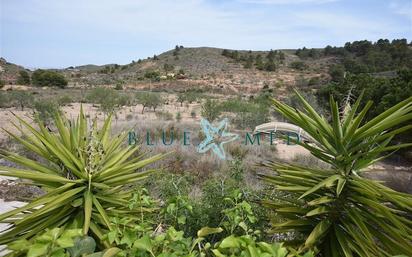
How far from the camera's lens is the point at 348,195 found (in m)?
2.75

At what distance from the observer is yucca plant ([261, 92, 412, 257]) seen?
101 inches

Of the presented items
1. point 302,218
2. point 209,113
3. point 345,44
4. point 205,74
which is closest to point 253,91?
point 205,74

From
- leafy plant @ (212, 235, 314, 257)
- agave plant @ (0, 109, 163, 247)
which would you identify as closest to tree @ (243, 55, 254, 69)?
agave plant @ (0, 109, 163, 247)

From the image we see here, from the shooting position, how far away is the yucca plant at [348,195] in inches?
101

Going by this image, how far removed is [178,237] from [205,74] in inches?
2176

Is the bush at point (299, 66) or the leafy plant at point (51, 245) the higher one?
the bush at point (299, 66)

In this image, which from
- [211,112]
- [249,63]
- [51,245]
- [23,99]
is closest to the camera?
[51,245]

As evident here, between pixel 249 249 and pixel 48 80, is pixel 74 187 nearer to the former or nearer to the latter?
pixel 249 249

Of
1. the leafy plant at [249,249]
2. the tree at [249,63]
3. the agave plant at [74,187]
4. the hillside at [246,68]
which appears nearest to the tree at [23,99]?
the hillside at [246,68]

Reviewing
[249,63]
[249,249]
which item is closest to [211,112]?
[249,249]

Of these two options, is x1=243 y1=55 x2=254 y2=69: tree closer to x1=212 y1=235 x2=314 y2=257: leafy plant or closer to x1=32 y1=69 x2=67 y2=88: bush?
x1=32 y1=69 x2=67 y2=88: bush

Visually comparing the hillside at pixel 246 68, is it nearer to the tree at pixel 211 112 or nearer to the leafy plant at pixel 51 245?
the tree at pixel 211 112

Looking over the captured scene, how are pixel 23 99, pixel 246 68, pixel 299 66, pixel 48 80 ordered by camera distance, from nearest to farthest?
pixel 23 99 < pixel 48 80 < pixel 246 68 < pixel 299 66

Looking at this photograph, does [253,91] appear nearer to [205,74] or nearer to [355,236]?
[205,74]
